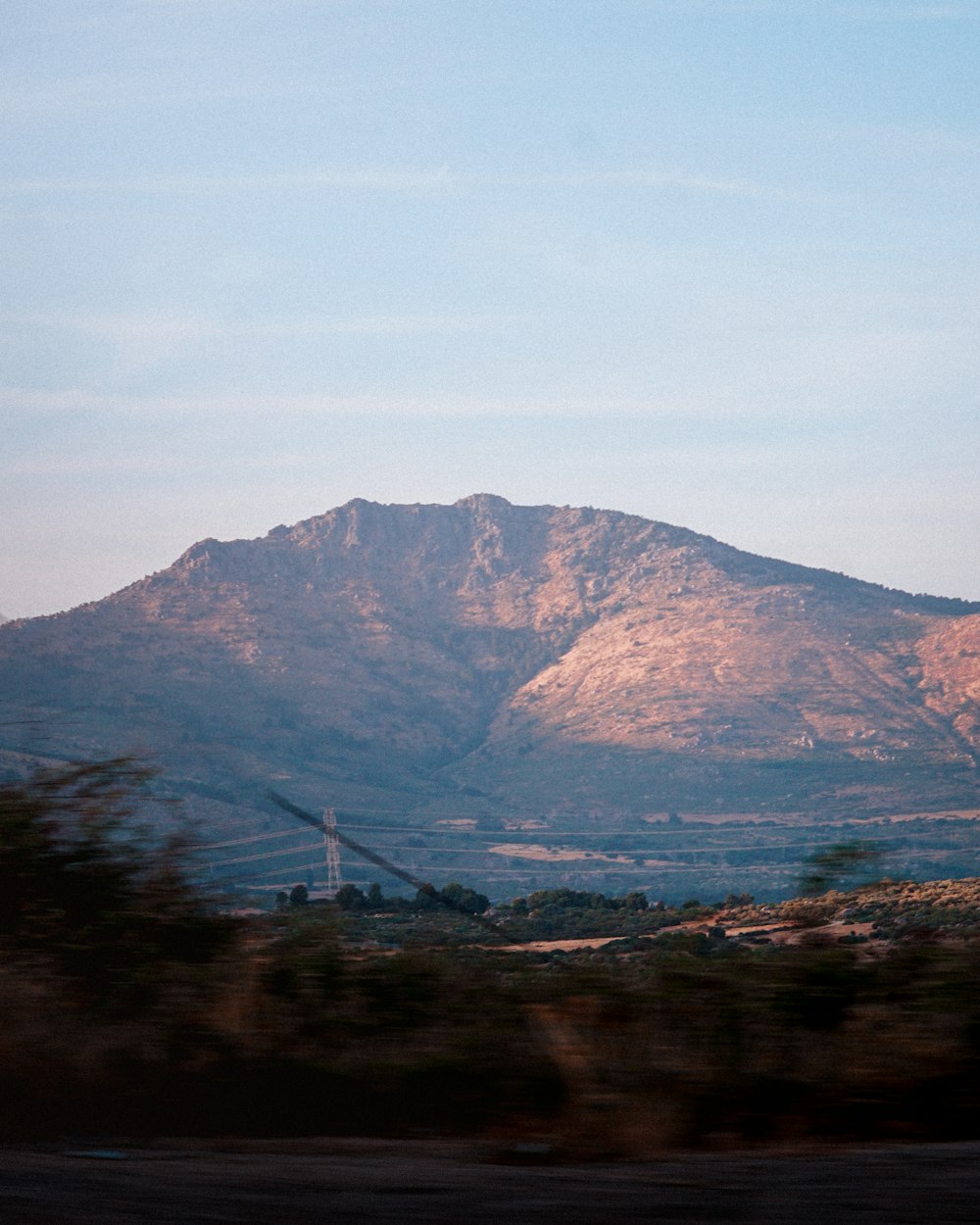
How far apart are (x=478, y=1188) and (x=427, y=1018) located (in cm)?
192

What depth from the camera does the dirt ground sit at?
4043mm

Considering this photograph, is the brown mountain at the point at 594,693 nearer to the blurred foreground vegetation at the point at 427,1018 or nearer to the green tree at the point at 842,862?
the green tree at the point at 842,862

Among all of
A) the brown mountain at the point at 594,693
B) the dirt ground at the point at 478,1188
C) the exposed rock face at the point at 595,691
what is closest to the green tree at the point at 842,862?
the dirt ground at the point at 478,1188

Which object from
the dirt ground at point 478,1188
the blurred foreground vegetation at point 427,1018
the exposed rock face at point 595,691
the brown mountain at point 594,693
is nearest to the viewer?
the dirt ground at point 478,1188

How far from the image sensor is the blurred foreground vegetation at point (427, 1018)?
556 cm

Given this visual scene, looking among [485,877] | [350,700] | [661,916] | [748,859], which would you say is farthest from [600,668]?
[661,916]

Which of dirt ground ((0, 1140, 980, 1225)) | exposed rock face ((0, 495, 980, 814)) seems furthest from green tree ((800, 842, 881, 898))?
exposed rock face ((0, 495, 980, 814))

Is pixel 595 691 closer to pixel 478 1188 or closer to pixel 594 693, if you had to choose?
pixel 594 693

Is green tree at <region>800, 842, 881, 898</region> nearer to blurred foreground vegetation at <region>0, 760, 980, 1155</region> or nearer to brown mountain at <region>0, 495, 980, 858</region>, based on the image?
blurred foreground vegetation at <region>0, 760, 980, 1155</region>

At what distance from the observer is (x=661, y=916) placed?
8.82 metres

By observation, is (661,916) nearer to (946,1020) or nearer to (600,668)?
(946,1020)

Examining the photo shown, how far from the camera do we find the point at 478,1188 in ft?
14.4

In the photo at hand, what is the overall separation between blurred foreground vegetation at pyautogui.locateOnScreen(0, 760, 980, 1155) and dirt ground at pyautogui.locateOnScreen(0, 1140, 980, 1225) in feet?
1.86

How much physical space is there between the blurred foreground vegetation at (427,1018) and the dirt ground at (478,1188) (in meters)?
0.57
